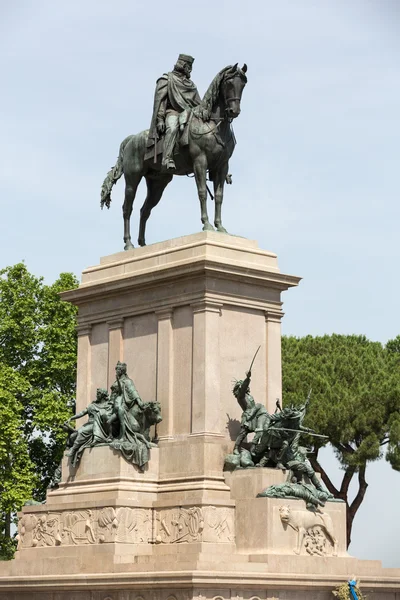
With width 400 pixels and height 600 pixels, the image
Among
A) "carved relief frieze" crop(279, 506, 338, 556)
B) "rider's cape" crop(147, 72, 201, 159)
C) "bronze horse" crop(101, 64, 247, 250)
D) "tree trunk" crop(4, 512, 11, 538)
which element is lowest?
"carved relief frieze" crop(279, 506, 338, 556)

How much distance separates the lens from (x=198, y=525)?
84.8ft

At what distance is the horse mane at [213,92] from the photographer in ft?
93.0

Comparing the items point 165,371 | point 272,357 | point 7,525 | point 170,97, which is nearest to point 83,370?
point 165,371

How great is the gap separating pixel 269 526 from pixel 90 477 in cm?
378

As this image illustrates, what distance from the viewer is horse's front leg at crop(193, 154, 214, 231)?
1128 inches

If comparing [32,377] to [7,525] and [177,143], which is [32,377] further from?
[177,143]

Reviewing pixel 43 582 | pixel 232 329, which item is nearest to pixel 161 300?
pixel 232 329

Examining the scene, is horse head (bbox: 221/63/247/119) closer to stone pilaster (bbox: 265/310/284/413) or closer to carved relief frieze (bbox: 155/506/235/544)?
stone pilaster (bbox: 265/310/284/413)

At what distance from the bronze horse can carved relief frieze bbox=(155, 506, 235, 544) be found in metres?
5.62

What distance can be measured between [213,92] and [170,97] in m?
1.31

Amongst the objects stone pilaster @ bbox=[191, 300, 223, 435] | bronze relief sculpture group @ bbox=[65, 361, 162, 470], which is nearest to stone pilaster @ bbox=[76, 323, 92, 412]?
bronze relief sculpture group @ bbox=[65, 361, 162, 470]

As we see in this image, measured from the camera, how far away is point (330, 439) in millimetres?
46875

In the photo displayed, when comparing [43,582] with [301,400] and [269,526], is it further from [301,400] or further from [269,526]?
[301,400]

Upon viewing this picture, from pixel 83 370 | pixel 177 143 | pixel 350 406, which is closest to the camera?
pixel 177 143
